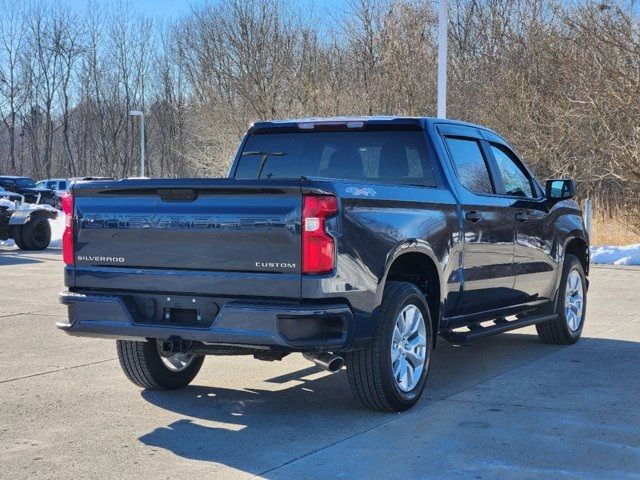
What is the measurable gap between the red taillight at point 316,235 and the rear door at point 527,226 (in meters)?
2.89

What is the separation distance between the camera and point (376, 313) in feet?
18.7

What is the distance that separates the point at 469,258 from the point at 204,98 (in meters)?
35.0

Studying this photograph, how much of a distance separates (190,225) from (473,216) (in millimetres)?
2460

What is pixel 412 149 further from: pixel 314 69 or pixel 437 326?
pixel 314 69

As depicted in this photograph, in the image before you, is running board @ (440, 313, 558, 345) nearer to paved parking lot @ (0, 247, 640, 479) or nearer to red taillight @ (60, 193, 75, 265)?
paved parking lot @ (0, 247, 640, 479)

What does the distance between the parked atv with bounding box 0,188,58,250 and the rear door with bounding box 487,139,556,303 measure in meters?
15.0

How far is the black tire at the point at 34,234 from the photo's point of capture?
20828 millimetres

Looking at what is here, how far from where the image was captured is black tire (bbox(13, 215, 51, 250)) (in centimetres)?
2083

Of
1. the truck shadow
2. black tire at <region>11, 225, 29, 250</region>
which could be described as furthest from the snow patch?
black tire at <region>11, 225, 29, 250</region>

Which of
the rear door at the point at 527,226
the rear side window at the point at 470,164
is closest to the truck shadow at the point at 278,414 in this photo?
the rear door at the point at 527,226

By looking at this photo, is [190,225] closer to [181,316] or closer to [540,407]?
[181,316]

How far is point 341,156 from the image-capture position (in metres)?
7.18

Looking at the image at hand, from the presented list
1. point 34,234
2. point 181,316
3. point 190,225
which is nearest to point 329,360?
point 181,316

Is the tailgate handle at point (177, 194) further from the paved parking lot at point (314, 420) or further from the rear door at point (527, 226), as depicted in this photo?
the rear door at point (527, 226)
